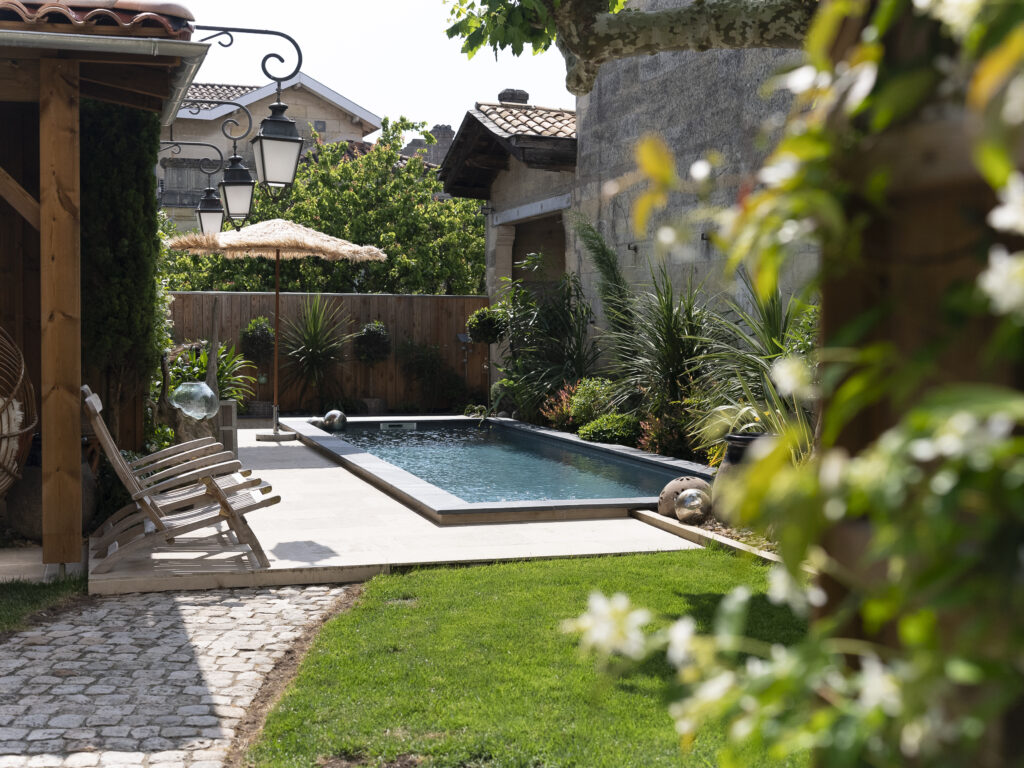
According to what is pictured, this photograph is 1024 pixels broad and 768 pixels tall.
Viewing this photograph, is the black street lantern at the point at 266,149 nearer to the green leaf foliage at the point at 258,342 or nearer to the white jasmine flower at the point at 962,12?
the green leaf foliage at the point at 258,342

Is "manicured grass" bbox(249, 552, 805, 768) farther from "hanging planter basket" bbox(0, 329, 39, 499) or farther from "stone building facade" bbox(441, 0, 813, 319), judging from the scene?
"stone building facade" bbox(441, 0, 813, 319)

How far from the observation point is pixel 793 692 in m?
0.82

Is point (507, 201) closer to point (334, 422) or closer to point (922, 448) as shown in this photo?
point (334, 422)

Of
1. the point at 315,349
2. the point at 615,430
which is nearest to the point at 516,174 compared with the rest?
the point at 315,349

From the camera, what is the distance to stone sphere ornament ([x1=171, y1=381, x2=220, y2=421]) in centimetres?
731

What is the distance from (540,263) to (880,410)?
1324cm

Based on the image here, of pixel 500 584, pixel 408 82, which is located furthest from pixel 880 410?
pixel 408 82

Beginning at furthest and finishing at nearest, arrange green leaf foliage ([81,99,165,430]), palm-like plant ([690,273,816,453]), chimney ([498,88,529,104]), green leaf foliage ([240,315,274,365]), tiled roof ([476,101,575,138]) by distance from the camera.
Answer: chimney ([498,88,529,104])
green leaf foliage ([240,315,274,365])
tiled roof ([476,101,575,138])
palm-like plant ([690,273,816,453])
green leaf foliage ([81,99,165,430])

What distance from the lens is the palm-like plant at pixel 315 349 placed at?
52.1ft

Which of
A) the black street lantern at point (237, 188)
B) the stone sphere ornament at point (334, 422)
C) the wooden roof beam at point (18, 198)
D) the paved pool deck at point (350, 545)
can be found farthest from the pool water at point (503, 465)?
the wooden roof beam at point (18, 198)

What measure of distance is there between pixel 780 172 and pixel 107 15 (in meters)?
5.12

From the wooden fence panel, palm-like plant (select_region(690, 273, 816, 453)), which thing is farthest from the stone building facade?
palm-like plant (select_region(690, 273, 816, 453))

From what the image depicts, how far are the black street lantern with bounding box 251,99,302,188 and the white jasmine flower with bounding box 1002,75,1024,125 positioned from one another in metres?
8.56

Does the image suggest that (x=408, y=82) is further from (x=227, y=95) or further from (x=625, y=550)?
(x=625, y=550)
